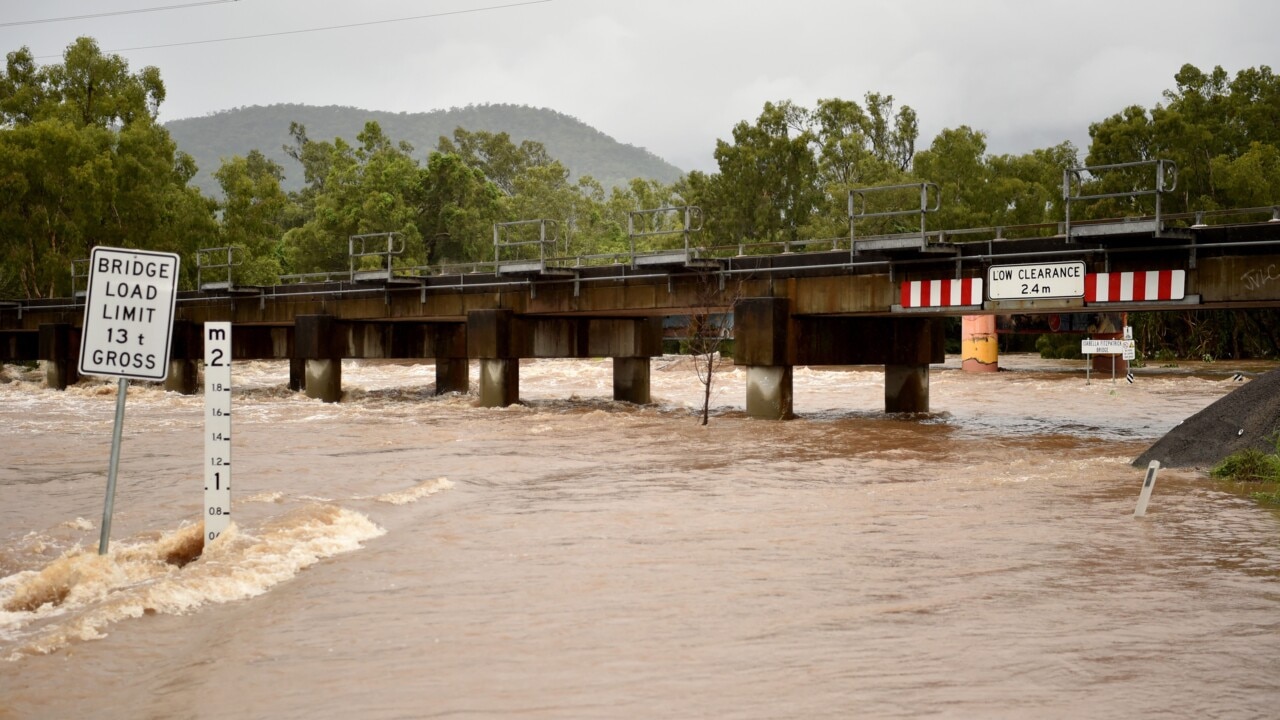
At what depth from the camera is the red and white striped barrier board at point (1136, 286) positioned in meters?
22.8

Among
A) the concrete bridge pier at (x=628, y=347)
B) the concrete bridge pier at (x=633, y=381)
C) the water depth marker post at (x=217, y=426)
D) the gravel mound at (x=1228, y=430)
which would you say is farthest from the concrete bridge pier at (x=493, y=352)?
the water depth marker post at (x=217, y=426)

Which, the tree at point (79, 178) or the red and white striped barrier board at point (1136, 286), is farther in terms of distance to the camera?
the tree at point (79, 178)

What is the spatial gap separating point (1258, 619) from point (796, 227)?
268ft

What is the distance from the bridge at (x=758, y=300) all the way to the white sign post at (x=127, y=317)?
16.1m

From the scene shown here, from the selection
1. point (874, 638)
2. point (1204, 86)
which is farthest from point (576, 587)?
point (1204, 86)

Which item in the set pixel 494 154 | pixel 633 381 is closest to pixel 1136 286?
pixel 633 381

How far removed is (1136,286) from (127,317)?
1892 centimetres

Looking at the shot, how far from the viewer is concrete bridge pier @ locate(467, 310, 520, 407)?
35.7 meters

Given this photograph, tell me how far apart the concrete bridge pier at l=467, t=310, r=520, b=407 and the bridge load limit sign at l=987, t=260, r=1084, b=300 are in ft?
49.2

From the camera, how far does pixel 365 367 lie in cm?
8669

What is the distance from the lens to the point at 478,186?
311 feet

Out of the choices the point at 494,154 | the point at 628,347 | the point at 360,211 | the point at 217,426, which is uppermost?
the point at 494,154

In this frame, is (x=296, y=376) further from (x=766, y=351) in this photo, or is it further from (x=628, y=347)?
(x=766, y=351)

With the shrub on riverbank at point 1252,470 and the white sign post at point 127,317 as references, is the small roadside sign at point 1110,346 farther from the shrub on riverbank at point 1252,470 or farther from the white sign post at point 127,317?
the white sign post at point 127,317
